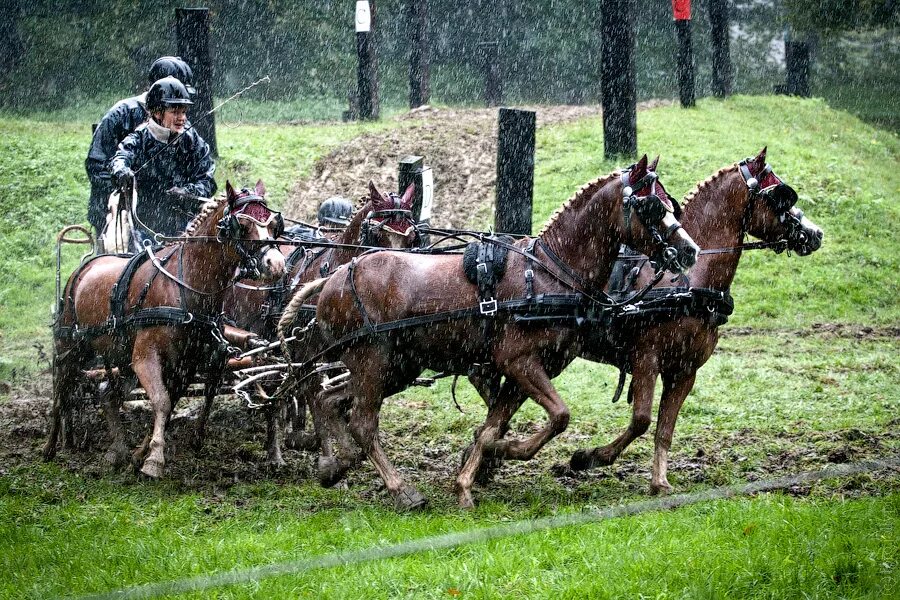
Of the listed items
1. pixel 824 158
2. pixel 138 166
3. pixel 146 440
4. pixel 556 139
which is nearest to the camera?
pixel 146 440

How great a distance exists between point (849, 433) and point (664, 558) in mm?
3586

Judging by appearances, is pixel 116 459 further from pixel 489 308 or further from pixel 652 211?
pixel 652 211

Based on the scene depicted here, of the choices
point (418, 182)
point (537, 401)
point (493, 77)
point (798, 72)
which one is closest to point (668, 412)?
point (537, 401)

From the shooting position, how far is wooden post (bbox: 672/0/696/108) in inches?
786

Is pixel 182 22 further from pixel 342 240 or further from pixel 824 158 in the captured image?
pixel 824 158

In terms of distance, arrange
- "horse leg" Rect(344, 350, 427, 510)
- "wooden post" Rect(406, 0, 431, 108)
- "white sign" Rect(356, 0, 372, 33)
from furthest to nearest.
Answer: "wooden post" Rect(406, 0, 431, 108) → "white sign" Rect(356, 0, 372, 33) → "horse leg" Rect(344, 350, 427, 510)

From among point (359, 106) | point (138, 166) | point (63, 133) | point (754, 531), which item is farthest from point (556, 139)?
point (754, 531)

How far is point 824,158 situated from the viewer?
722 inches

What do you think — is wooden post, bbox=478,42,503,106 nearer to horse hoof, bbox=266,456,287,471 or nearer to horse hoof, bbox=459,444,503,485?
horse hoof, bbox=266,456,287,471

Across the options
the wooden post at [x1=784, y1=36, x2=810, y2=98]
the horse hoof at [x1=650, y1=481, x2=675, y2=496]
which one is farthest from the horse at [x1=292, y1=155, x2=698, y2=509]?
the wooden post at [x1=784, y1=36, x2=810, y2=98]

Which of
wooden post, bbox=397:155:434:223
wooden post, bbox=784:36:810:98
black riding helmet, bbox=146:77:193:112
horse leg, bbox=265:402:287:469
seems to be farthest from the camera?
wooden post, bbox=784:36:810:98

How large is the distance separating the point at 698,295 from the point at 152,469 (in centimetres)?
387

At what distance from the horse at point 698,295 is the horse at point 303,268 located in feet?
6.18

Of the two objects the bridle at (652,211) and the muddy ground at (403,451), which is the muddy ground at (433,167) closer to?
the muddy ground at (403,451)
